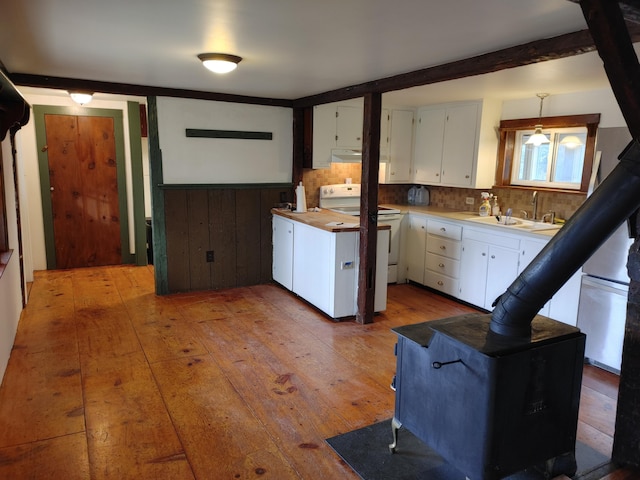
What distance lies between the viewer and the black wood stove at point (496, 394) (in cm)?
174

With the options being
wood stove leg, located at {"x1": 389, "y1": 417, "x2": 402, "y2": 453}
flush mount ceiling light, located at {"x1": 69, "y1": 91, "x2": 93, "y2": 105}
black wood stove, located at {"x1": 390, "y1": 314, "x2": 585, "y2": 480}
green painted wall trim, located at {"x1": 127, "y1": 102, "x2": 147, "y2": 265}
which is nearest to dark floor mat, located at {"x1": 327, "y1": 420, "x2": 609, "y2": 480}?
wood stove leg, located at {"x1": 389, "y1": 417, "x2": 402, "y2": 453}

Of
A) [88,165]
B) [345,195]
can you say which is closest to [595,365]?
[345,195]

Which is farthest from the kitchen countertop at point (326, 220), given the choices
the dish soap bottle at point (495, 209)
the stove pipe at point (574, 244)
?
the stove pipe at point (574, 244)

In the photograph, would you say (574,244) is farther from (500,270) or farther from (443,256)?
(443,256)

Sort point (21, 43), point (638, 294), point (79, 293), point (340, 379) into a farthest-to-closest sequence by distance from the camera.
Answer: point (79, 293) < point (340, 379) < point (21, 43) < point (638, 294)

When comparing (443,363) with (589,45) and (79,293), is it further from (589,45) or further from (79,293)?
(79,293)

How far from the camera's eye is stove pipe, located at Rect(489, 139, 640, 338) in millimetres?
1530

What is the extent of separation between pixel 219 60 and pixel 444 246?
287 centimetres

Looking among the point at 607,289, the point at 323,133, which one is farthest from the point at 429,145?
the point at 607,289

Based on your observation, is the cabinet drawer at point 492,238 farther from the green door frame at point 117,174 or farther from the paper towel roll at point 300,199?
the green door frame at point 117,174

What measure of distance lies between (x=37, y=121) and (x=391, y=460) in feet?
17.5

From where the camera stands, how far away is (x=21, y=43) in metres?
2.81

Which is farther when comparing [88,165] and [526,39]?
[88,165]

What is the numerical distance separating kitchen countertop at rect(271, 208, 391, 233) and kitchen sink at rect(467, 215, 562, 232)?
0.99 m
